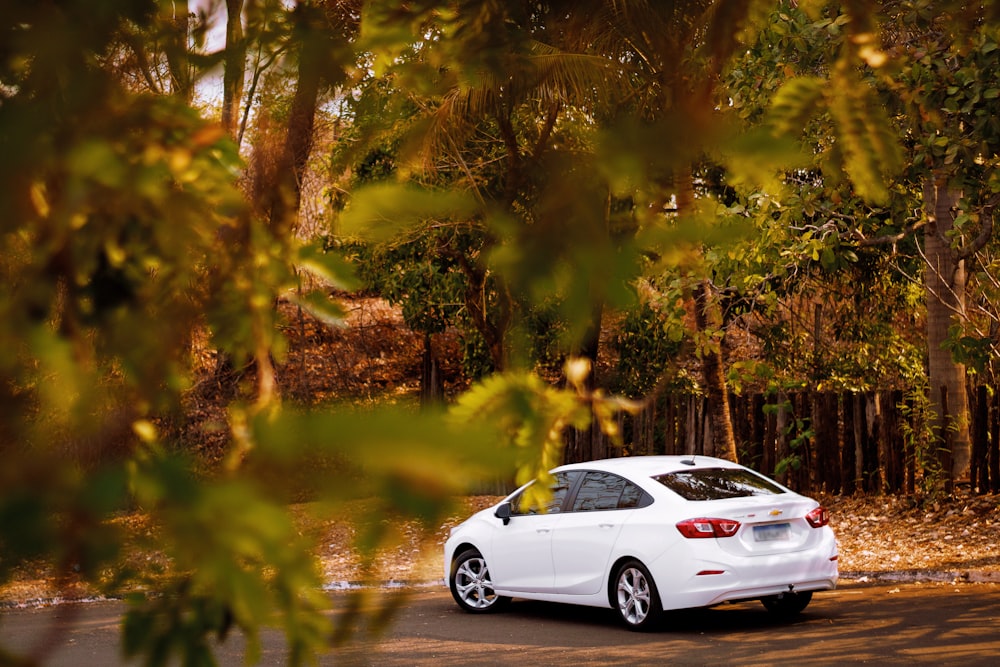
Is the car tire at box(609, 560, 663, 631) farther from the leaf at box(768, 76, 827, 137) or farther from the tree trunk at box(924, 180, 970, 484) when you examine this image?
the leaf at box(768, 76, 827, 137)

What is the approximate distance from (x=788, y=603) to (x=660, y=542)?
1.64m

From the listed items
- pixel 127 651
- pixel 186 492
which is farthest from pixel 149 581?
pixel 186 492

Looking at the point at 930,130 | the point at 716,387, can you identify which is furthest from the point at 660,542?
the point at 716,387

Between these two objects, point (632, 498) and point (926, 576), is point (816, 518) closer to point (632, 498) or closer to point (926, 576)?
point (632, 498)

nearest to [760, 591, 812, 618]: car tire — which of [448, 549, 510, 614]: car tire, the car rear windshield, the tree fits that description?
the car rear windshield

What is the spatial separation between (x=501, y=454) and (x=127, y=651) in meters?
0.39

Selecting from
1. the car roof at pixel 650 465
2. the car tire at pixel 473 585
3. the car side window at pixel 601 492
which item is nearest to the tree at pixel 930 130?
the car roof at pixel 650 465

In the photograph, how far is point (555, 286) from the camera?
1205 millimetres

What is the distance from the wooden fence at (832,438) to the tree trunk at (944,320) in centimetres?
15

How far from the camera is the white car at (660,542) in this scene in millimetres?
9445

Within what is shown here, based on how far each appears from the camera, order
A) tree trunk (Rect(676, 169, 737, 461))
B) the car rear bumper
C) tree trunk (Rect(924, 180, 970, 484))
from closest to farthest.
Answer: the car rear bumper
tree trunk (Rect(676, 169, 737, 461))
tree trunk (Rect(924, 180, 970, 484))

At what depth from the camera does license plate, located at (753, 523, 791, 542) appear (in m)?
9.64

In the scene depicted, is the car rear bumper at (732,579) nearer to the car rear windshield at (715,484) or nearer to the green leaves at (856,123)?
the car rear windshield at (715,484)

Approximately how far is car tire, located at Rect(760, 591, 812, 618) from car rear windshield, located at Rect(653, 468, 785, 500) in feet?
3.09
